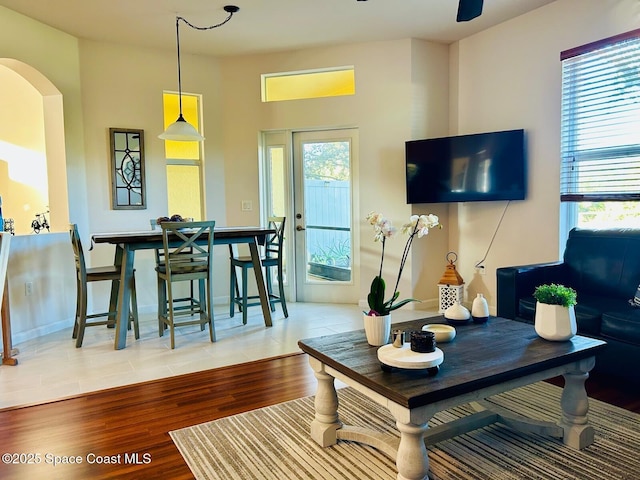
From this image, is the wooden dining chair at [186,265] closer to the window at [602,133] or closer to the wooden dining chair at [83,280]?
the wooden dining chair at [83,280]

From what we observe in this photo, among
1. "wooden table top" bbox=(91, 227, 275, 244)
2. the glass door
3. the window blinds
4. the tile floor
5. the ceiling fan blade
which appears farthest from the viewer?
the glass door

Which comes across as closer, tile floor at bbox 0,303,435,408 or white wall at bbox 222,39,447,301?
tile floor at bbox 0,303,435,408

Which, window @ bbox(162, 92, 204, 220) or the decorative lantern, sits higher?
window @ bbox(162, 92, 204, 220)

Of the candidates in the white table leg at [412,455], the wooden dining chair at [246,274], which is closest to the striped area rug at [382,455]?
the white table leg at [412,455]

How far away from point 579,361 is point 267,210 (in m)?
4.03

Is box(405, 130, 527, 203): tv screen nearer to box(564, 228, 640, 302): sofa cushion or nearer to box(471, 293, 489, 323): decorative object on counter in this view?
box(564, 228, 640, 302): sofa cushion

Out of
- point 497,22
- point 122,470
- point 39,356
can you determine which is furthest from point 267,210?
point 122,470

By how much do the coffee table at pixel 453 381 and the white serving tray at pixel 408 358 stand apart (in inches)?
1.7

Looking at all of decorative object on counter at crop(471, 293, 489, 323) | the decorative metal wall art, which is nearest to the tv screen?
decorative object on counter at crop(471, 293, 489, 323)

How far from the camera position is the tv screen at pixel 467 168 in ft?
14.1

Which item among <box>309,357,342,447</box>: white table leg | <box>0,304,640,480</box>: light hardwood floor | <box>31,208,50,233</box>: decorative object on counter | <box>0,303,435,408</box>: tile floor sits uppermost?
<box>31,208,50,233</box>: decorative object on counter

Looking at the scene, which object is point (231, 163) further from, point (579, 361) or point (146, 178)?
point (579, 361)

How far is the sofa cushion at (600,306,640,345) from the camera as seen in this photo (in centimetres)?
267

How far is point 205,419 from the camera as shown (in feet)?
8.40
